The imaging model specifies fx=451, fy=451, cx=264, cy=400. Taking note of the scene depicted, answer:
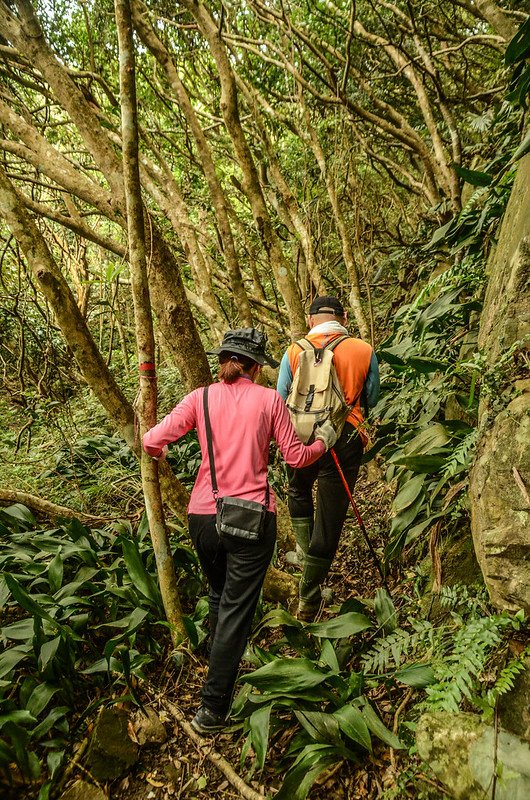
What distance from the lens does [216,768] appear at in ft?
7.66

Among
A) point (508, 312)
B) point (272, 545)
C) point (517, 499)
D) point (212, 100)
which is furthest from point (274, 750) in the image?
point (212, 100)

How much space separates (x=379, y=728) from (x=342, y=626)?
0.57 meters

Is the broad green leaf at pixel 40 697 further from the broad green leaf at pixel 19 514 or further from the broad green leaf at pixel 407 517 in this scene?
the broad green leaf at pixel 407 517

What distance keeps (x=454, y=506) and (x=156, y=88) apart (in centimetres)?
647

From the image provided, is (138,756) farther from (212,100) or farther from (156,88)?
(212,100)

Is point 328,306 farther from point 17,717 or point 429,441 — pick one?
point 17,717

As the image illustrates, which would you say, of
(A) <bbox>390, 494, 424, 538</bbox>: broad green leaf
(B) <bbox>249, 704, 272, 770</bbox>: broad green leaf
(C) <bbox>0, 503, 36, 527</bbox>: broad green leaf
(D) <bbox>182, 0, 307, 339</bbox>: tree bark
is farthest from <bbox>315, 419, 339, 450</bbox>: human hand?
(C) <bbox>0, 503, 36, 527</bbox>: broad green leaf

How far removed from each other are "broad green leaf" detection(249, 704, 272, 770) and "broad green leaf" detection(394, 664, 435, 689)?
2.14 feet

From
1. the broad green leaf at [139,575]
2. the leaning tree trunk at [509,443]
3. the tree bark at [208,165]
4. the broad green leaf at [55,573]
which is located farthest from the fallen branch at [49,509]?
the leaning tree trunk at [509,443]

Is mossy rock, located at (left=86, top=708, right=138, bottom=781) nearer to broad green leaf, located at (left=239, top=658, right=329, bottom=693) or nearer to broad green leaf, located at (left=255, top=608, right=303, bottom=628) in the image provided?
broad green leaf, located at (left=239, top=658, right=329, bottom=693)

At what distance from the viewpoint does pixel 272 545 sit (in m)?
2.48

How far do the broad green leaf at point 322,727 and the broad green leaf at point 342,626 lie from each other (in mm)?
431

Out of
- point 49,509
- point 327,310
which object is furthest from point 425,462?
point 49,509

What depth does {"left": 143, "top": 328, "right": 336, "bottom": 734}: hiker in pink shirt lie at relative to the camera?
2441mm
